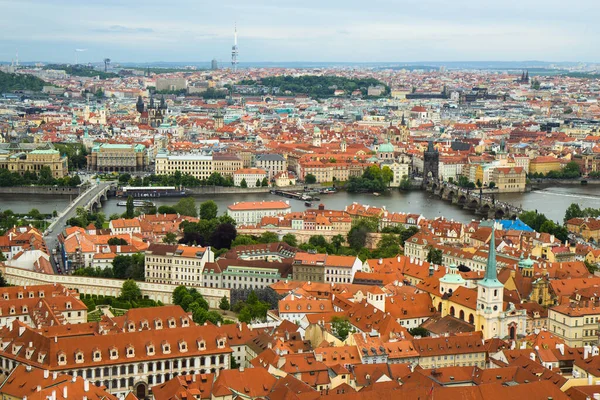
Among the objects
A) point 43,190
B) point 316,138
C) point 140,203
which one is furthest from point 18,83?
point 140,203

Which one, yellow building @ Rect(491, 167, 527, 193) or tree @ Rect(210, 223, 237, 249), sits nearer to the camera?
tree @ Rect(210, 223, 237, 249)

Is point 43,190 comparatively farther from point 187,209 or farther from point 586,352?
point 586,352

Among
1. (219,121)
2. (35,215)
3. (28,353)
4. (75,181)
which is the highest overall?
(28,353)

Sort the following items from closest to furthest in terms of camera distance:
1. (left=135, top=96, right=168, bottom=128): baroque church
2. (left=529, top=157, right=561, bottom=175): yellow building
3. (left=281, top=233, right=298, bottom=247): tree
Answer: (left=281, top=233, right=298, bottom=247): tree < (left=529, top=157, right=561, bottom=175): yellow building < (left=135, top=96, right=168, bottom=128): baroque church

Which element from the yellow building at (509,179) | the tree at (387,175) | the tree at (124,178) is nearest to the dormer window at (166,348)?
the tree at (124,178)

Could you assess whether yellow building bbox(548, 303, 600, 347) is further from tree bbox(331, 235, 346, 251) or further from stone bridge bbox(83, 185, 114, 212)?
stone bridge bbox(83, 185, 114, 212)

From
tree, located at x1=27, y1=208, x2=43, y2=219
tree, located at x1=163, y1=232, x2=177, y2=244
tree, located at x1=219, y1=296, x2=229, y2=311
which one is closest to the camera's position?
tree, located at x1=219, y1=296, x2=229, y2=311

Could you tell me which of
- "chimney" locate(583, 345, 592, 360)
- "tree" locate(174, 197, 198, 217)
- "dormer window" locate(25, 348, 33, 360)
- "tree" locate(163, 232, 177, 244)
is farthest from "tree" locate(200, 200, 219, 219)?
"chimney" locate(583, 345, 592, 360)
